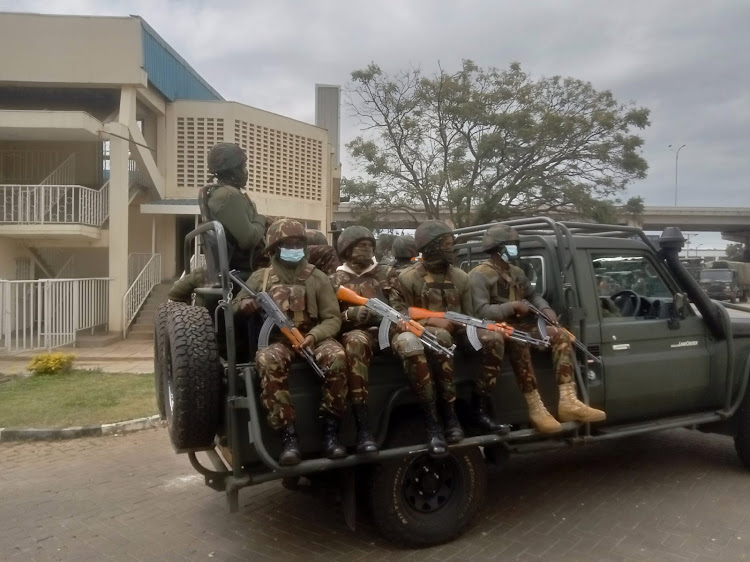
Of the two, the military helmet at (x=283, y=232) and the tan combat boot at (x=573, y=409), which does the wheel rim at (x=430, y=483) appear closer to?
the tan combat boot at (x=573, y=409)

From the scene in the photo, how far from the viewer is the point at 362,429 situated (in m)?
3.51

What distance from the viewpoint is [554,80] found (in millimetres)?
20156

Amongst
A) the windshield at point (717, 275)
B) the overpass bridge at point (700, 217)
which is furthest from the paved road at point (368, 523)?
the overpass bridge at point (700, 217)

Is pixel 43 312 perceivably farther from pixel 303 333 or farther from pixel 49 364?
pixel 303 333

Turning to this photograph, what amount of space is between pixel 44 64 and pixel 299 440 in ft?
43.1

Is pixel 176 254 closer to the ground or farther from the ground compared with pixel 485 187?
closer to the ground

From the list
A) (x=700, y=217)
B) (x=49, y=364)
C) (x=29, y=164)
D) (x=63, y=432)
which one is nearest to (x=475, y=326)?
(x=63, y=432)

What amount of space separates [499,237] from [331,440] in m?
1.85

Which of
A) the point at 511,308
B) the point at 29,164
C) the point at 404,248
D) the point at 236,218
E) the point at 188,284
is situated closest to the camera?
the point at 511,308

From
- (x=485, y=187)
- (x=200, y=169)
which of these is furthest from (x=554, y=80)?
(x=200, y=169)

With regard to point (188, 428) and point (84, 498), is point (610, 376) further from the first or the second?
point (84, 498)

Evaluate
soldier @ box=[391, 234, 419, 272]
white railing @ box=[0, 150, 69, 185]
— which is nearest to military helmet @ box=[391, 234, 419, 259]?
soldier @ box=[391, 234, 419, 272]

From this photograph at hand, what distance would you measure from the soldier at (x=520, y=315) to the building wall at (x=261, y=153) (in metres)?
12.6

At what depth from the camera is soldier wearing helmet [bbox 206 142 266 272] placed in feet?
14.0
